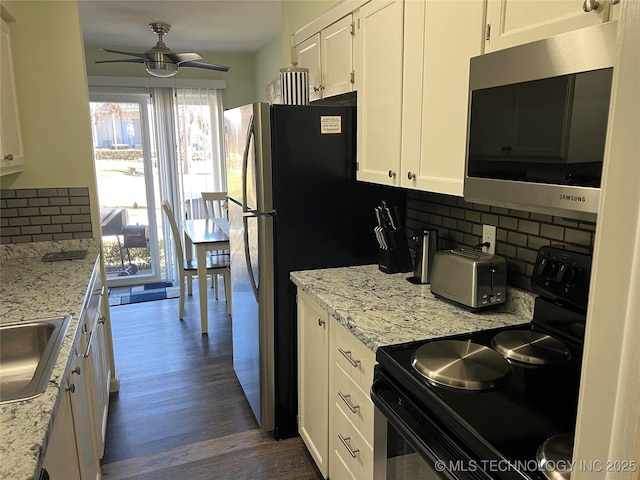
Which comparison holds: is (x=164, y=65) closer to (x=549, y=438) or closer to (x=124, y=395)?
(x=124, y=395)

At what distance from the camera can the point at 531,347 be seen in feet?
4.53

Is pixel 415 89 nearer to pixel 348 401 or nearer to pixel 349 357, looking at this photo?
pixel 349 357

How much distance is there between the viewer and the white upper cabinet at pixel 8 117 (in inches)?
85.5

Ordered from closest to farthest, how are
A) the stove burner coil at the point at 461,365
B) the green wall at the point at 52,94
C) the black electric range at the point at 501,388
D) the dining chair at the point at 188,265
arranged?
the black electric range at the point at 501,388 < the stove burner coil at the point at 461,365 < the green wall at the point at 52,94 < the dining chair at the point at 188,265

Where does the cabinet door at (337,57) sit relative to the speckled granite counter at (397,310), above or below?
above

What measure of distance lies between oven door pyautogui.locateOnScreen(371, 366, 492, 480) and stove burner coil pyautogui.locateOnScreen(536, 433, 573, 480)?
120mm

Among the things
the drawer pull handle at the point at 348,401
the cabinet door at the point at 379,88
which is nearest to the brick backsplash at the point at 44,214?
the cabinet door at the point at 379,88

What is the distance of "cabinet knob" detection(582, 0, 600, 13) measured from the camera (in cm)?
103

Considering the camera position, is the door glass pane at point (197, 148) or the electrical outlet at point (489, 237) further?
the door glass pane at point (197, 148)

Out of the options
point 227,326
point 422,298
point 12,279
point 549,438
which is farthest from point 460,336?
point 227,326

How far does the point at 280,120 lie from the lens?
7.09 ft

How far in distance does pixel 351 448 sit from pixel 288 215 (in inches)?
41.4

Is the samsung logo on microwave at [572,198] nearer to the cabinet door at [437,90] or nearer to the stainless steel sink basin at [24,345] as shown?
the cabinet door at [437,90]

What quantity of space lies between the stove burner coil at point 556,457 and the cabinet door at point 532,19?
89cm
